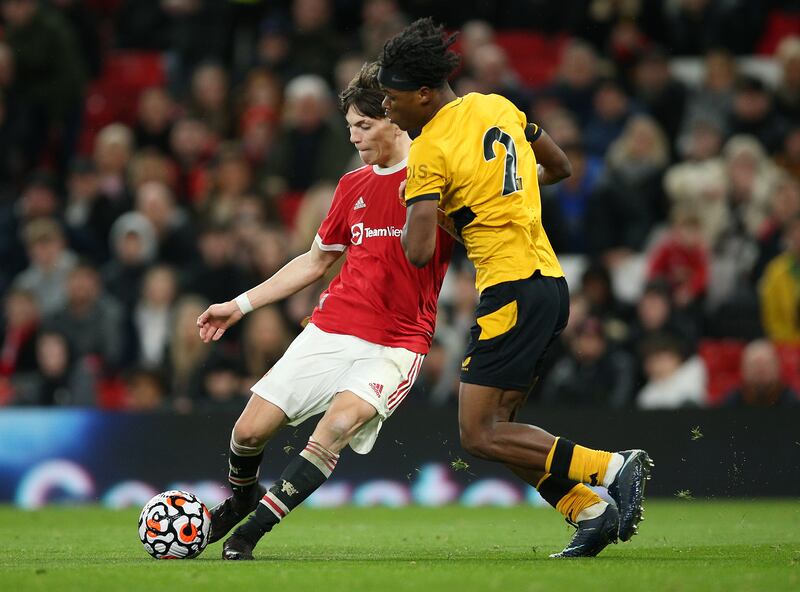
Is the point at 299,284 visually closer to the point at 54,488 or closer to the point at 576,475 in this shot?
the point at 576,475

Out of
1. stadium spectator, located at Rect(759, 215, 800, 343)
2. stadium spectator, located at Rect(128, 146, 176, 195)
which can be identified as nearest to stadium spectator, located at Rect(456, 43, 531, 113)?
stadium spectator, located at Rect(759, 215, 800, 343)

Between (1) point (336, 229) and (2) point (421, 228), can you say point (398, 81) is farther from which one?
(1) point (336, 229)

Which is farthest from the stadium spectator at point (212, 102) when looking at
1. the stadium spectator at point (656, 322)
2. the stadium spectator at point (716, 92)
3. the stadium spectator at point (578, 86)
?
the stadium spectator at point (656, 322)

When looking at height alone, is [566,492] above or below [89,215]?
above

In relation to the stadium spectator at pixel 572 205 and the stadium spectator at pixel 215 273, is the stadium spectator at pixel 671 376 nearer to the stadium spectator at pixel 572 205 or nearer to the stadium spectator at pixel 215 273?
the stadium spectator at pixel 572 205

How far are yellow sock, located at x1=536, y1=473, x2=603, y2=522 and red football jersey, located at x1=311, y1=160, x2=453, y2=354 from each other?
995mm

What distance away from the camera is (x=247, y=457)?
7.41 metres

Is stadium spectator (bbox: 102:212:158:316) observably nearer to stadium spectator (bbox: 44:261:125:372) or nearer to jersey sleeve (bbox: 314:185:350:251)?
stadium spectator (bbox: 44:261:125:372)

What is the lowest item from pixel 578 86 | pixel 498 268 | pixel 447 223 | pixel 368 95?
pixel 578 86

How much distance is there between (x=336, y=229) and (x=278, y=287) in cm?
44

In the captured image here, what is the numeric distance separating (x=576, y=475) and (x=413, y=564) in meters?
0.90

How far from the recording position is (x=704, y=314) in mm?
13164

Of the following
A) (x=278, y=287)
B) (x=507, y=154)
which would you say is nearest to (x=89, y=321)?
(x=278, y=287)

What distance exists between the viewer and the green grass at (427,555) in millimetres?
5957
